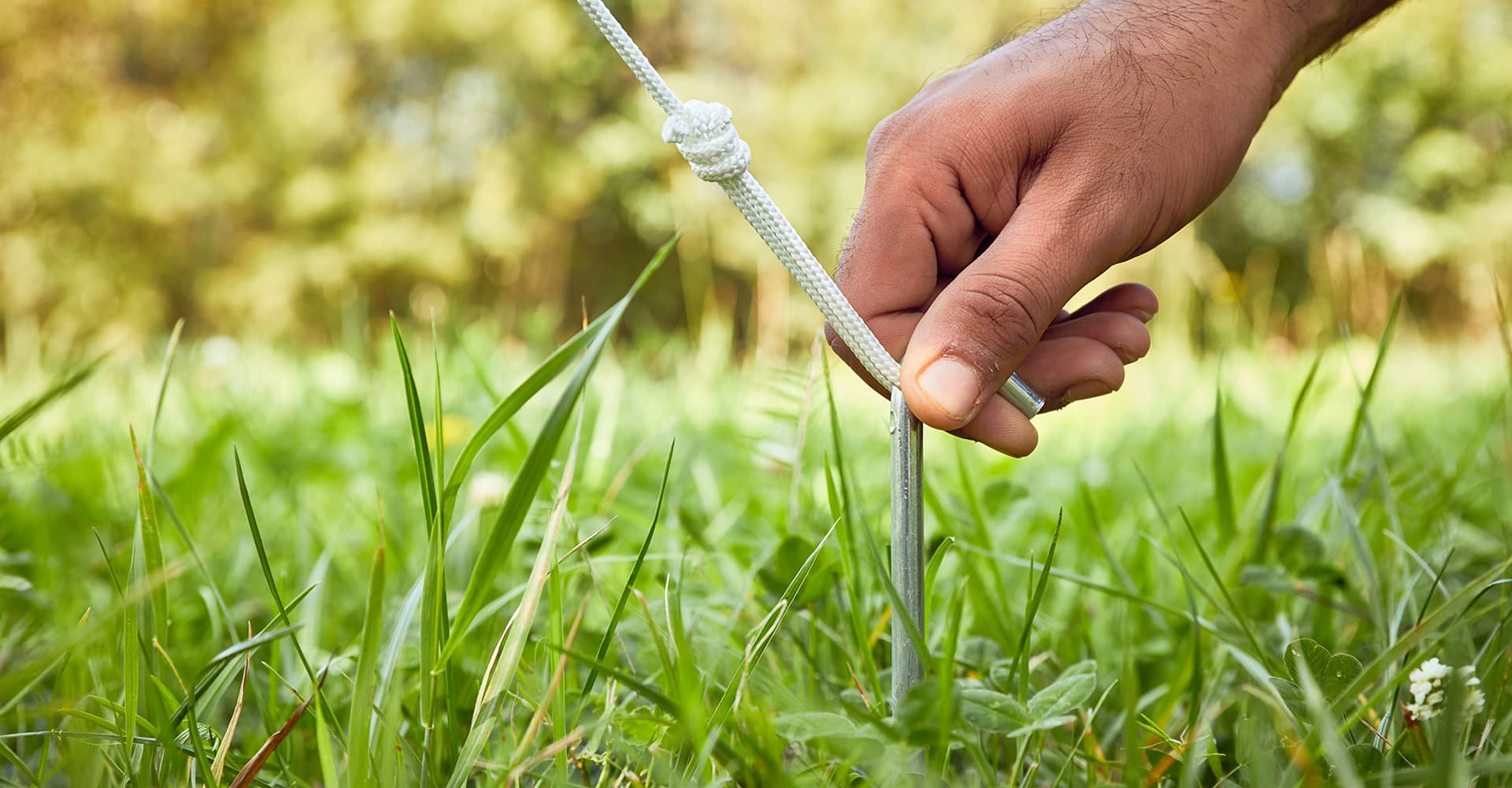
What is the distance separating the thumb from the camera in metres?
0.53

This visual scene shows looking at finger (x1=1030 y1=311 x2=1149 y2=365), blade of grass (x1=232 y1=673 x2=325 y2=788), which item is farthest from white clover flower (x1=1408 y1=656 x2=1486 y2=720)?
blade of grass (x1=232 y1=673 x2=325 y2=788)

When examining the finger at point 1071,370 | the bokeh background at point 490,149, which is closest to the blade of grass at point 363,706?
the finger at point 1071,370

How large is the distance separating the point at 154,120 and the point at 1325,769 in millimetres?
11163

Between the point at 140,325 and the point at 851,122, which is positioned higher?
the point at 851,122

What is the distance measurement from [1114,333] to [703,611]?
1.21 feet

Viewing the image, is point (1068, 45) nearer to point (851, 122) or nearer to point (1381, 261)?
point (851, 122)

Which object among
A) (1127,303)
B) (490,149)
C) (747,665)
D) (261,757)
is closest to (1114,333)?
(1127,303)

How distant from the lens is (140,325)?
348 inches

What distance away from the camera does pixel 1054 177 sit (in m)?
0.61

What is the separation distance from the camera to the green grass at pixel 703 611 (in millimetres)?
457

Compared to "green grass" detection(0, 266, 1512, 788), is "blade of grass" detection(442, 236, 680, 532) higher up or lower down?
higher up

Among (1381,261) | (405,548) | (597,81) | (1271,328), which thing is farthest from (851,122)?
(405,548)

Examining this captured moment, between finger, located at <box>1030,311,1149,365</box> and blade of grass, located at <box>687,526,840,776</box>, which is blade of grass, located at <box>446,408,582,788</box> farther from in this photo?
finger, located at <box>1030,311,1149,365</box>

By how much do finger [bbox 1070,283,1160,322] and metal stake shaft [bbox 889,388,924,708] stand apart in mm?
294
